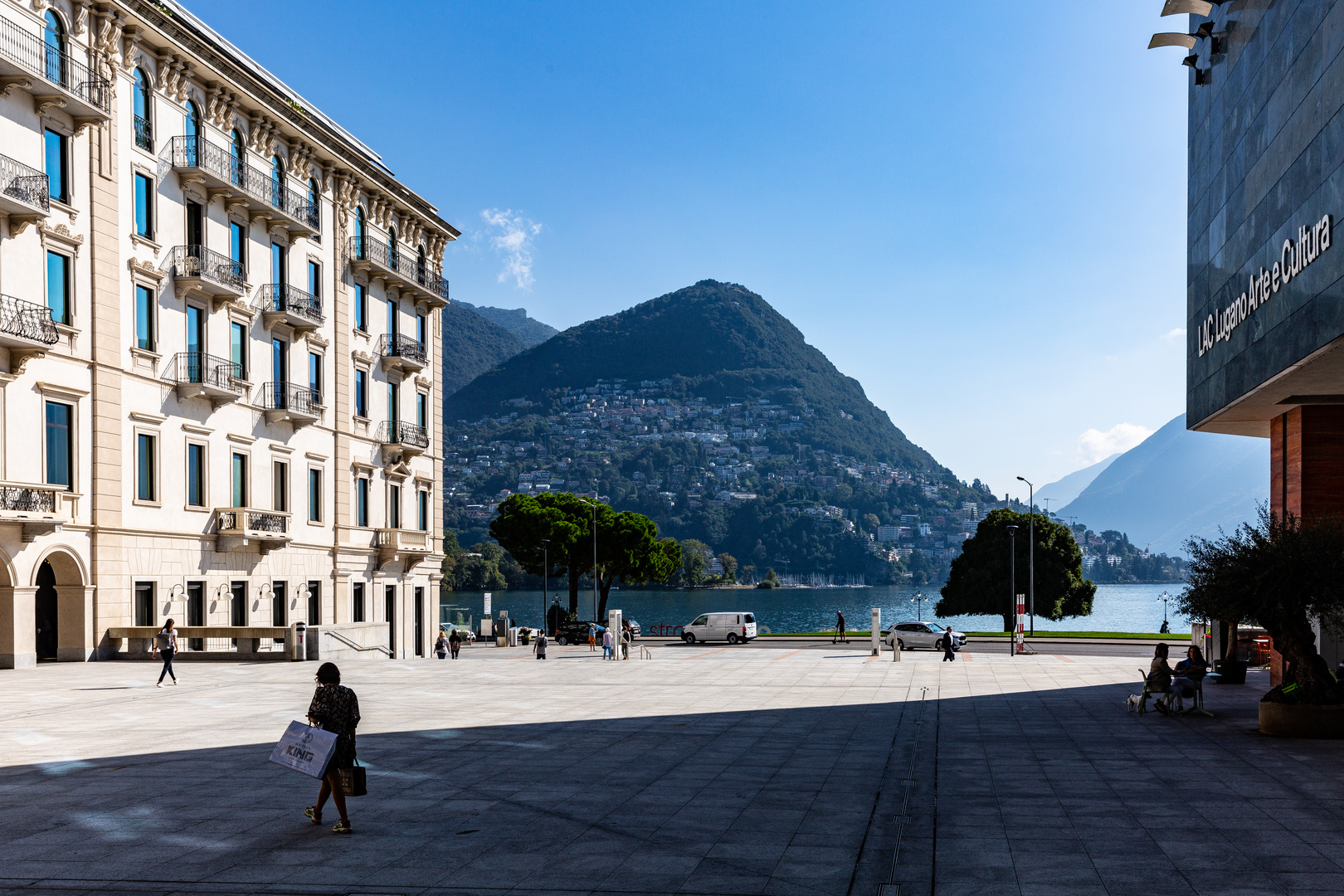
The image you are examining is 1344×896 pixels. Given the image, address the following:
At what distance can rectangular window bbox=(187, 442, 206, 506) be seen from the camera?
40750 mm

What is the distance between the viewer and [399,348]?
55750mm


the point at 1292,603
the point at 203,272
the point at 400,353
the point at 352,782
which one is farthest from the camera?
the point at 400,353

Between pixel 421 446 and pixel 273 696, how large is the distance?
32.2 metres

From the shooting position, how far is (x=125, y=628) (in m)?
36.5

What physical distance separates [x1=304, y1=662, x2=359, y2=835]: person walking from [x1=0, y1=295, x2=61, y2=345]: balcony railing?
981 inches

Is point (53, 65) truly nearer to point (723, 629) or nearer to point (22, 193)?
point (22, 193)

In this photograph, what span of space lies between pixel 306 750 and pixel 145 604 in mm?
30542

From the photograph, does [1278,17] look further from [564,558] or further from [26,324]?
[564,558]

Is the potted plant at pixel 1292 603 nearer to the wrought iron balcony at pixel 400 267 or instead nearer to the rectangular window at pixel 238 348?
the rectangular window at pixel 238 348

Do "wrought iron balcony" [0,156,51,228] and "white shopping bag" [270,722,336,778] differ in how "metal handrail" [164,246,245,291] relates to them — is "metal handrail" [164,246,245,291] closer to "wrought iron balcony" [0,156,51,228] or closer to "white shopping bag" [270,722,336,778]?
"wrought iron balcony" [0,156,51,228]

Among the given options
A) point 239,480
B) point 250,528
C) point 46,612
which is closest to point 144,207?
point 239,480

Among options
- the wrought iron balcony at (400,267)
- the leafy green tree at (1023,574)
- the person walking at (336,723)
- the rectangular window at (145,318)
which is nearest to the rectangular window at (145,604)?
the rectangular window at (145,318)

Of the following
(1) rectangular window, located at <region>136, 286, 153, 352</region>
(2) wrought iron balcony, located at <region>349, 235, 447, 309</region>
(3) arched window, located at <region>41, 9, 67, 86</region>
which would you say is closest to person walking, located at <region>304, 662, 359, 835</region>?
(3) arched window, located at <region>41, 9, 67, 86</region>

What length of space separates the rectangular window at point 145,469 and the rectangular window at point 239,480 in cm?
466
